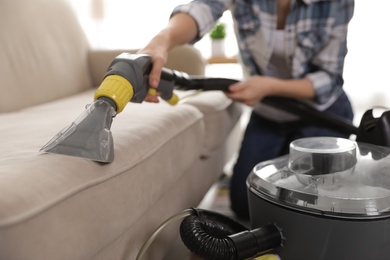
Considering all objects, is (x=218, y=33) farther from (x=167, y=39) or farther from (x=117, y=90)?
(x=117, y=90)

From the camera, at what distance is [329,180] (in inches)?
29.4

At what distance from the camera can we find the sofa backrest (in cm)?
133

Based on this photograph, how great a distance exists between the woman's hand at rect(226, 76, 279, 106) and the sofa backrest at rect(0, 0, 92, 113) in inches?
21.8

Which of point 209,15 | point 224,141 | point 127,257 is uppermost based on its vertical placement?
point 209,15

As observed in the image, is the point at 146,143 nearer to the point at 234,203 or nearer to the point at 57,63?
the point at 234,203

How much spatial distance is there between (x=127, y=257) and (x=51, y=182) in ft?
0.83

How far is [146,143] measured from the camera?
2.64 feet

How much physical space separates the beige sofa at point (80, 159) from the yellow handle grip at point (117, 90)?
70 mm

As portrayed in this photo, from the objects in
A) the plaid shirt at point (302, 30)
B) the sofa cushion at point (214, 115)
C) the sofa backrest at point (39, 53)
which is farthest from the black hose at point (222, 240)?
the sofa backrest at point (39, 53)

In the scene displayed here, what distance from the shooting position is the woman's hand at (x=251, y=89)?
1217 mm

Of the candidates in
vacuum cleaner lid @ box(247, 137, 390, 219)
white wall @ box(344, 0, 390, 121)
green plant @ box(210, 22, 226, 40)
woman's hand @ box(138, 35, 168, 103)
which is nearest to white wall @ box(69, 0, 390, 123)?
white wall @ box(344, 0, 390, 121)

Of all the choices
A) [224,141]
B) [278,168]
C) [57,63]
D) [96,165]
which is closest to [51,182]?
[96,165]

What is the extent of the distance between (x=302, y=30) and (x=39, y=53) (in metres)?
0.75

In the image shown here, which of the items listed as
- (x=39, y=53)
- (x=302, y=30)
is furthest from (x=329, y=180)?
(x=39, y=53)
